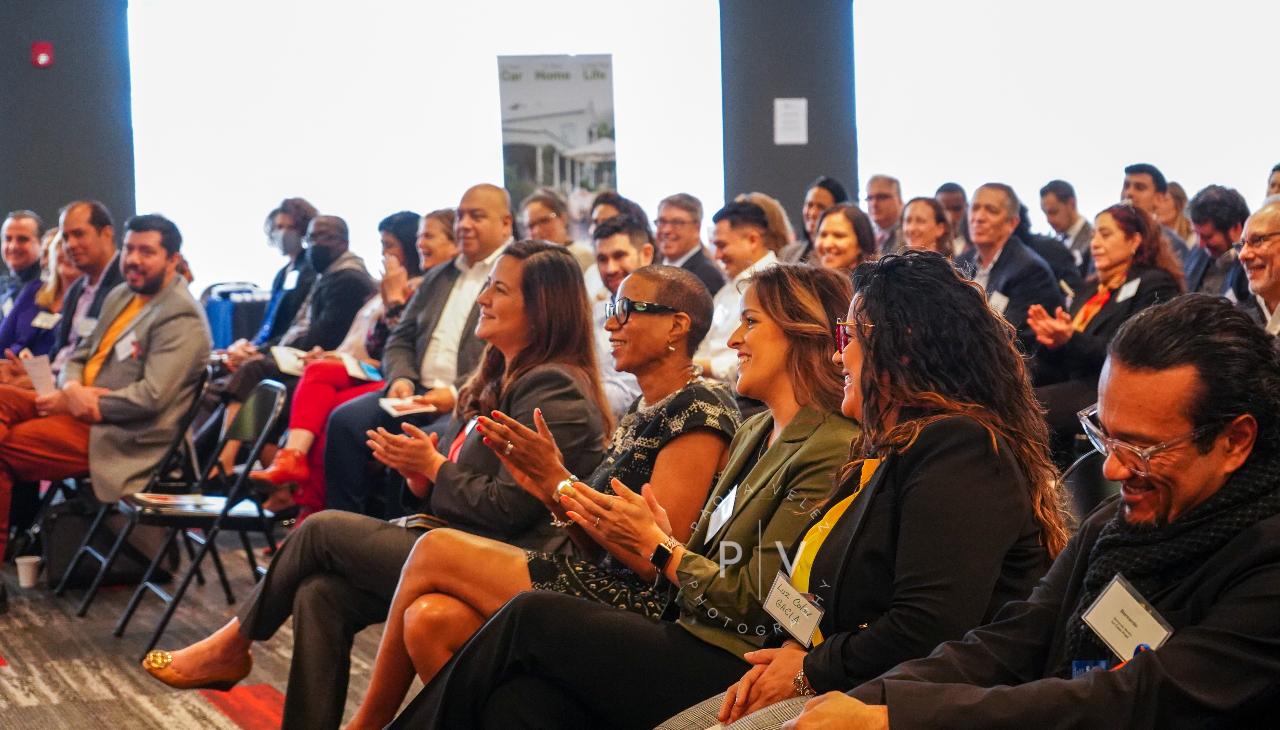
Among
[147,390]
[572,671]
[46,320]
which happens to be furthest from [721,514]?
[46,320]

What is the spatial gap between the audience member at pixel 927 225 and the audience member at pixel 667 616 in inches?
155

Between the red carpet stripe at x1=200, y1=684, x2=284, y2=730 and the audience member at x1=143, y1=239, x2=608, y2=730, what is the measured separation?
287 mm

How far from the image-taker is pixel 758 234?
5516mm

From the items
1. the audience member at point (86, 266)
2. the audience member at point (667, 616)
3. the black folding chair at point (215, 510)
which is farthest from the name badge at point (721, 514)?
the audience member at point (86, 266)

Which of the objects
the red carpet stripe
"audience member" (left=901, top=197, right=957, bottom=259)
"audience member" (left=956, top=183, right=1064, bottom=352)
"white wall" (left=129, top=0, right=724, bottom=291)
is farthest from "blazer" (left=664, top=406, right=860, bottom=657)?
"white wall" (left=129, top=0, right=724, bottom=291)

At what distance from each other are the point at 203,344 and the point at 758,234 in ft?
7.74

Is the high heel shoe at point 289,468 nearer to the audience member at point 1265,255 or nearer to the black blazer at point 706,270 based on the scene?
the black blazer at point 706,270

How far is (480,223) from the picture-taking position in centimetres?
Answer: 529

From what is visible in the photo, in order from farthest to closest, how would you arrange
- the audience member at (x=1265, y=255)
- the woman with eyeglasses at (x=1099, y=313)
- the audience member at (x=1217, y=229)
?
the audience member at (x=1217, y=229) → the woman with eyeglasses at (x=1099, y=313) → the audience member at (x=1265, y=255)

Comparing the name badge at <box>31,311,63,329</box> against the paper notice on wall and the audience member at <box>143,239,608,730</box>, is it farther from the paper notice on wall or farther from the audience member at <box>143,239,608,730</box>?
the paper notice on wall

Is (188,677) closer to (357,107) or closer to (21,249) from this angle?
(21,249)

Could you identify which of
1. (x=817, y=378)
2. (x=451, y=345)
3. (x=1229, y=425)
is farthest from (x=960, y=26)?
(x=1229, y=425)

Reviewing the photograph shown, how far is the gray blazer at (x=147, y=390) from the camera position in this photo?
4879 mm

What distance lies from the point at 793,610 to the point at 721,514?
38 centimetres
